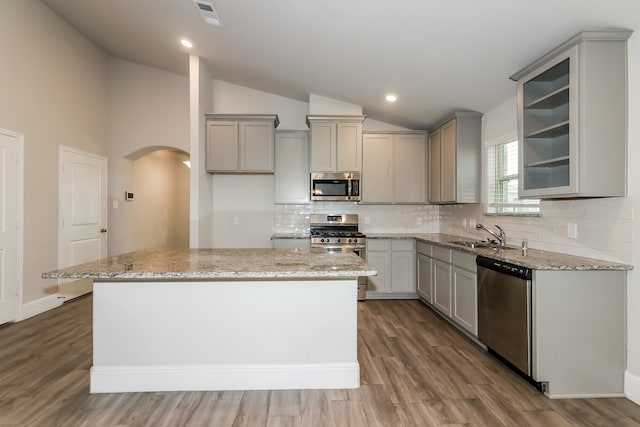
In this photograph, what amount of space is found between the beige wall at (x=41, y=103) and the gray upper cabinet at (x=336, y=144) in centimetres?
321

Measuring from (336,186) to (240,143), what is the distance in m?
1.48

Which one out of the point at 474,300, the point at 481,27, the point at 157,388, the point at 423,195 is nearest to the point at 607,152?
the point at 481,27

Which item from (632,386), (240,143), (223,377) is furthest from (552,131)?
(240,143)

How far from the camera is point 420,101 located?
3.87 metres

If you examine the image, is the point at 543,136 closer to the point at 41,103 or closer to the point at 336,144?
the point at 336,144

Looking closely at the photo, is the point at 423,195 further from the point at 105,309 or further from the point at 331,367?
the point at 105,309

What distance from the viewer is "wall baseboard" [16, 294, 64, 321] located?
3694 millimetres

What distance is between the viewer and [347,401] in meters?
2.11

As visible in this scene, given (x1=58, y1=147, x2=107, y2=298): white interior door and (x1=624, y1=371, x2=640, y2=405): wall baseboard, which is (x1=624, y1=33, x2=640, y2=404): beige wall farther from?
(x1=58, y1=147, x2=107, y2=298): white interior door

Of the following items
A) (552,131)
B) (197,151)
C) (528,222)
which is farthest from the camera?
(197,151)

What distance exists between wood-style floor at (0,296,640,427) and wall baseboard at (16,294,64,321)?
3.37 ft

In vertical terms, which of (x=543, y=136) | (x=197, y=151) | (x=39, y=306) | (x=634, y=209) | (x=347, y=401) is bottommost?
(x=347, y=401)

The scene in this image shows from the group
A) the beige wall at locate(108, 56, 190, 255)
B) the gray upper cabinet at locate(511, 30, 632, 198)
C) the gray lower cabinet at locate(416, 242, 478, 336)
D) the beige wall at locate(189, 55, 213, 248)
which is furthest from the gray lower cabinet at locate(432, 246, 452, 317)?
the beige wall at locate(108, 56, 190, 255)

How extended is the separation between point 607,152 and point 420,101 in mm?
2097
